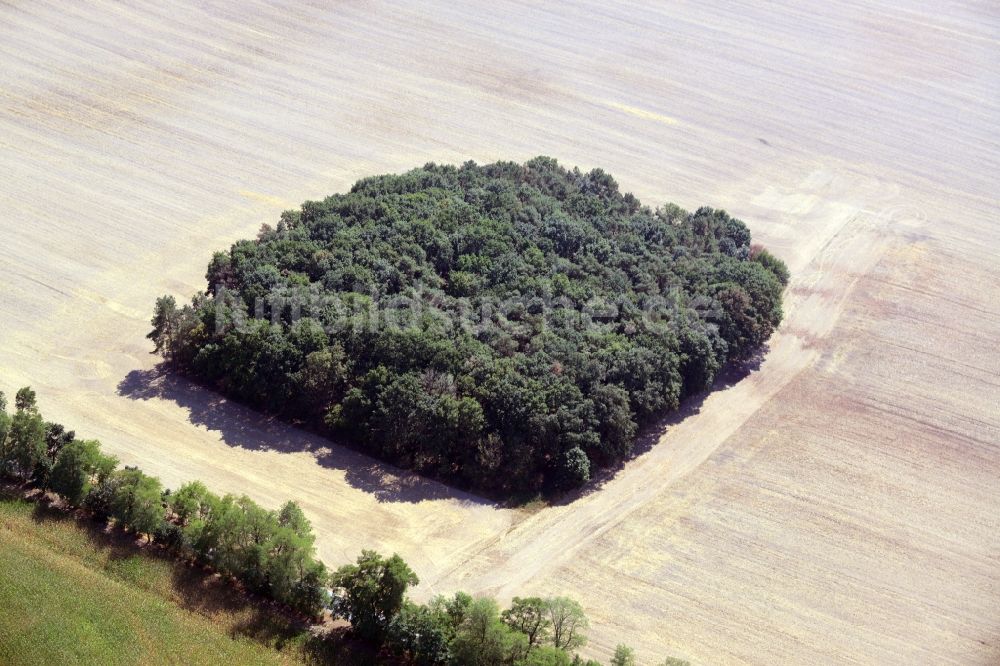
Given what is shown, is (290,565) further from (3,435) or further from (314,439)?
(3,435)

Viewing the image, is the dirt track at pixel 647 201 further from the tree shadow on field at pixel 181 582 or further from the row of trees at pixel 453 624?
the tree shadow on field at pixel 181 582

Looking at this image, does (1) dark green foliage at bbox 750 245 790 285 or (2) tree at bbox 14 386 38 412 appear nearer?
(2) tree at bbox 14 386 38 412

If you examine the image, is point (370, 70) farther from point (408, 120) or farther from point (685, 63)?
point (685, 63)

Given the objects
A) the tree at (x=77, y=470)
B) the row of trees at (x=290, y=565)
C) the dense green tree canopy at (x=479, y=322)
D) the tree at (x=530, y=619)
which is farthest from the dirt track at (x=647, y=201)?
the tree at (x=77, y=470)

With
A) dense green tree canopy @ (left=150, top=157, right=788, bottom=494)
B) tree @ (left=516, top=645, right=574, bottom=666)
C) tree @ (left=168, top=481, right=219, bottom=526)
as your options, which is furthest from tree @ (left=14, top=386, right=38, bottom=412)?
tree @ (left=516, top=645, right=574, bottom=666)

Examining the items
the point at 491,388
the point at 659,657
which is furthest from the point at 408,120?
the point at 659,657

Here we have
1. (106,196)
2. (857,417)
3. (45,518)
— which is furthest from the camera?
(106,196)

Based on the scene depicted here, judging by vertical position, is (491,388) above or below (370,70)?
below

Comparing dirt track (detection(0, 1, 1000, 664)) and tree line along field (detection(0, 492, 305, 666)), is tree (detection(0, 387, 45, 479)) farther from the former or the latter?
dirt track (detection(0, 1, 1000, 664))
